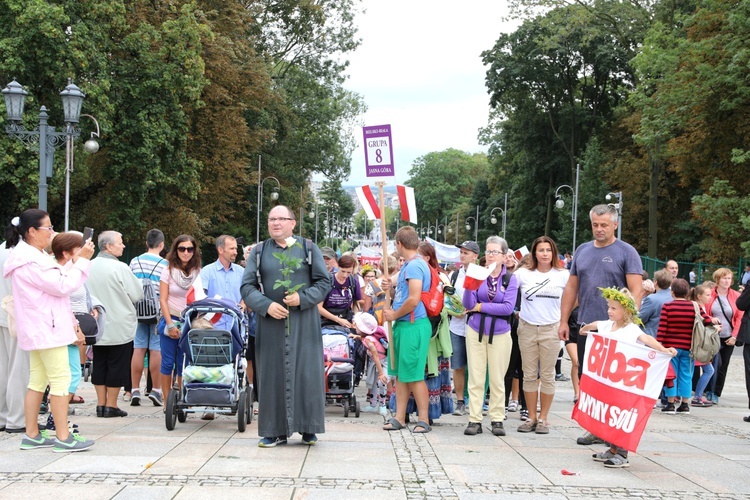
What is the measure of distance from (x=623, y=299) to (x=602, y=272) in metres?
0.78

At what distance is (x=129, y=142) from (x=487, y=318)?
2267cm

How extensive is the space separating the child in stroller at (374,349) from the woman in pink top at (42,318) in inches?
152

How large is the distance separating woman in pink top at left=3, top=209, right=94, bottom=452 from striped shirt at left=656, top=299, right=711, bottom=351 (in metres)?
7.53

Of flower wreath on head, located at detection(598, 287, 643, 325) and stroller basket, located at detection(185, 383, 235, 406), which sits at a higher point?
flower wreath on head, located at detection(598, 287, 643, 325)

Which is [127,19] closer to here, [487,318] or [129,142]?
[129,142]

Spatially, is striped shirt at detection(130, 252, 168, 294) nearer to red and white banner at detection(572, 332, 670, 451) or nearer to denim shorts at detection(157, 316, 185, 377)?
denim shorts at detection(157, 316, 185, 377)

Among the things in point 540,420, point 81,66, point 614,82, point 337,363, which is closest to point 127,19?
point 81,66

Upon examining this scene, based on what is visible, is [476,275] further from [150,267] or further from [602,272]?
[150,267]

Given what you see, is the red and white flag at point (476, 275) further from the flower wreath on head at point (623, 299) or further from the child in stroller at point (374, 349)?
the child in stroller at point (374, 349)

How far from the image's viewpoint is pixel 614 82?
52.5m

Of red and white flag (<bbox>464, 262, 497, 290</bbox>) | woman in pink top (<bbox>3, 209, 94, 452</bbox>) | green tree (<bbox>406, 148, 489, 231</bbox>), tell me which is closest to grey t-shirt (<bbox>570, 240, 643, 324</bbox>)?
red and white flag (<bbox>464, 262, 497, 290</bbox>)

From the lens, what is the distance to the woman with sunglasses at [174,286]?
955 cm

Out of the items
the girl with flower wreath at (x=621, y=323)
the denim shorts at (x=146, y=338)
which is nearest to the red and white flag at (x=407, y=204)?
the girl with flower wreath at (x=621, y=323)

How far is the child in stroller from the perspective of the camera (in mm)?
10312
